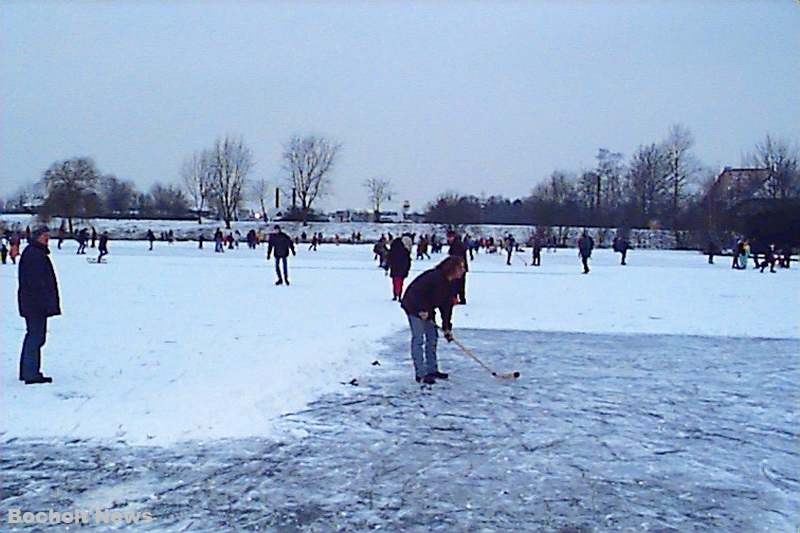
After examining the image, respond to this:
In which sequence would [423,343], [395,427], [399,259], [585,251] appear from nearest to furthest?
[395,427]
[423,343]
[399,259]
[585,251]

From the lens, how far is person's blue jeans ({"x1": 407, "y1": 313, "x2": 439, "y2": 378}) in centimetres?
863

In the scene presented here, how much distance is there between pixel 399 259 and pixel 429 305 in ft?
28.3

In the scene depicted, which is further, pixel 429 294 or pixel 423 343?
pixel 423 343

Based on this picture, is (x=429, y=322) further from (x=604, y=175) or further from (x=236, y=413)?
(x=604, y=175)

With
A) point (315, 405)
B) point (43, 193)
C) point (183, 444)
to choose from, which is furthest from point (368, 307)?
point (43, 193)

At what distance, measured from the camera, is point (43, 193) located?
8931 centimetres

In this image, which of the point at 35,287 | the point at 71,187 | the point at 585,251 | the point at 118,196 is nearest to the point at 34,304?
the point at 35,287

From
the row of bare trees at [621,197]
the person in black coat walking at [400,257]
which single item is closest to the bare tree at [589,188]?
the row of bare trees at [621,197]

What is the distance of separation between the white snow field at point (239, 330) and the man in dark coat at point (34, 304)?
247 millimetres

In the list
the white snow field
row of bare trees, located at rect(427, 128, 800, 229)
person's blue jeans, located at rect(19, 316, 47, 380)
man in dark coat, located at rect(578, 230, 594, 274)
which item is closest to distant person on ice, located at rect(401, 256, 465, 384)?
the white snow field

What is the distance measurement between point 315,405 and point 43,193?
91016 millimetres

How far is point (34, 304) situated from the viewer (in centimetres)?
819

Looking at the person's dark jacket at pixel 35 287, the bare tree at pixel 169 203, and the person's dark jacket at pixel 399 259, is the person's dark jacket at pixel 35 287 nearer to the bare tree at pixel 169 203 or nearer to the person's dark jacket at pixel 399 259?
the person's dark jacket at pixel 399 259

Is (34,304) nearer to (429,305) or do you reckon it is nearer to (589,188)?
(429,305)
